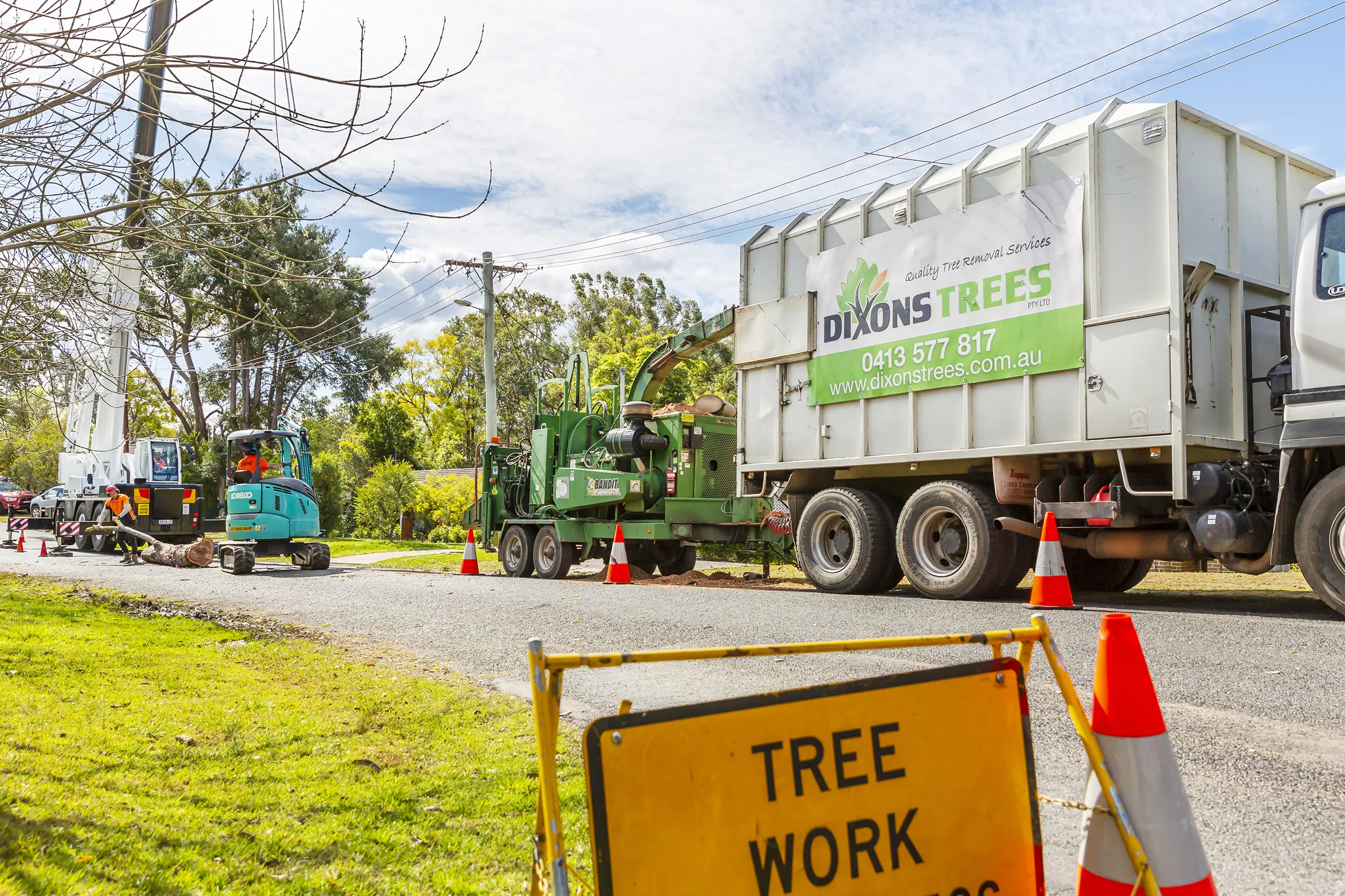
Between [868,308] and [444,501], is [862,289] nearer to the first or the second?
[868,308]

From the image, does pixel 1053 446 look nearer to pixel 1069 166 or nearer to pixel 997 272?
pixel 997 272

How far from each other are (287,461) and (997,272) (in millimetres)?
13407

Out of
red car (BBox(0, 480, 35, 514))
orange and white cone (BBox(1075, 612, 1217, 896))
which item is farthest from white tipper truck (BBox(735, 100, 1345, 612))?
red car (BBox(0, 480, 35, 514))

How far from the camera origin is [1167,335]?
315 inches

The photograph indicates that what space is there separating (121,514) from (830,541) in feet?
53.7

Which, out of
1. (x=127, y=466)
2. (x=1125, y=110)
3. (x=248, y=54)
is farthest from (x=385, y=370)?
(x=248, y=54)

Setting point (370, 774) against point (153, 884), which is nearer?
point (153, 884)

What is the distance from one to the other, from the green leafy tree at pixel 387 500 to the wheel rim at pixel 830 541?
19.2 m

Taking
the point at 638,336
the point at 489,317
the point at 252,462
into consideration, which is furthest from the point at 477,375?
the point at 252,462

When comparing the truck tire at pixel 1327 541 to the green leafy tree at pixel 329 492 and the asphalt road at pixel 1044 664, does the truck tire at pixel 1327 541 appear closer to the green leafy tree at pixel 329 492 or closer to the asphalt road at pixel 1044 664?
the asphalt road at pixel 1044 664

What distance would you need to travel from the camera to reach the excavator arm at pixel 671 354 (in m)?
13.7

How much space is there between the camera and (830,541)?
11203 mm

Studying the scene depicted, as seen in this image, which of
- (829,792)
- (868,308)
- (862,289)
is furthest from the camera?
(862,289)

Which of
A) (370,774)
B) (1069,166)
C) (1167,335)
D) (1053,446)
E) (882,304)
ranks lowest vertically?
(370,774)
